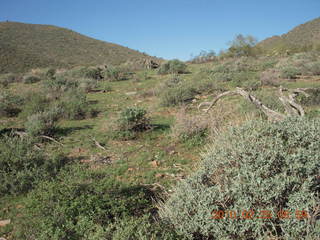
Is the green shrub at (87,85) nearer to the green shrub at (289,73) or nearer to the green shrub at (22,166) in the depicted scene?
the green shrub at (22,166)

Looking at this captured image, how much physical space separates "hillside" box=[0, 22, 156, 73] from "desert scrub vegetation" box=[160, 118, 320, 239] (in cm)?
3031

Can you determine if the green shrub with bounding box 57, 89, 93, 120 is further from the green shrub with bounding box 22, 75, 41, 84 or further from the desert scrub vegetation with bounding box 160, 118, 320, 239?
the green shrub with bounding box 22, 75, 41, 84

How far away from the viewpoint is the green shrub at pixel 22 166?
3701 mm

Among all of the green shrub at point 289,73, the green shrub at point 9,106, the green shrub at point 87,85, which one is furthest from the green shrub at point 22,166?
the green shrub at point 289,73

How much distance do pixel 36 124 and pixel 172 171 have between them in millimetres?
4370

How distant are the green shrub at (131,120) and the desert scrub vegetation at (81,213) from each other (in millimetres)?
3007

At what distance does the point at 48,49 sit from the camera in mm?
36531

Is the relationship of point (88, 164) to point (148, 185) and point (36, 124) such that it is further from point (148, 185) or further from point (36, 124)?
point (36, 124)

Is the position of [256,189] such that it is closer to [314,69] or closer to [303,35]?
[314,69]

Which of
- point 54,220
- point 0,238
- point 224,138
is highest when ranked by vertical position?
point 224,138

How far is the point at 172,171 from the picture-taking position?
4.25 metres

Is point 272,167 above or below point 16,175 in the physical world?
above

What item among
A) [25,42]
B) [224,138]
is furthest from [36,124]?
[25,42]

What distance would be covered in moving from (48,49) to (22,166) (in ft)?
127
